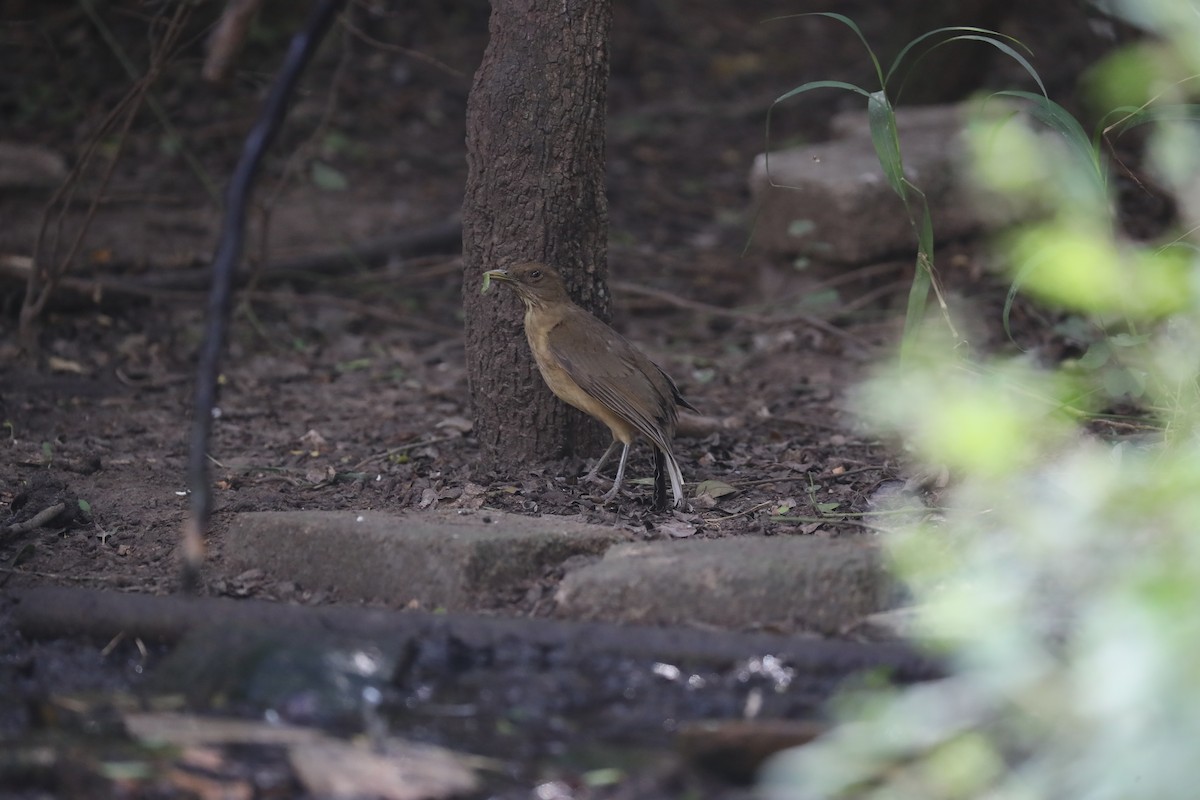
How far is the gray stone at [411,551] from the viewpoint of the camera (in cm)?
406

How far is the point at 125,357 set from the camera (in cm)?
717

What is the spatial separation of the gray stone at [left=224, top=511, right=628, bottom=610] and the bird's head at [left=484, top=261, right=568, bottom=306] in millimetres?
961

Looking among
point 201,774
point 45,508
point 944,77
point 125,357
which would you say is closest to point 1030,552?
point 201,774

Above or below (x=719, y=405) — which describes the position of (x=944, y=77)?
above

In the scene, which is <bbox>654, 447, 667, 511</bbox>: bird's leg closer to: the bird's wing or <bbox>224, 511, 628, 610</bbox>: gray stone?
the bird's wing

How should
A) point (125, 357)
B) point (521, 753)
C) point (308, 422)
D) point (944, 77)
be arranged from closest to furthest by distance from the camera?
1. point (521, 753)
2. point (308, 422)
3. point (125, 357)
4. point (944, 77)

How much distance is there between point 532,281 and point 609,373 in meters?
0.44

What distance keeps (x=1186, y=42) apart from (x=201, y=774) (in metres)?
2.48

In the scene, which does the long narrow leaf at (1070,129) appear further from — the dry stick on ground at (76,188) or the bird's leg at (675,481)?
the dry stick on ground at (76,188)

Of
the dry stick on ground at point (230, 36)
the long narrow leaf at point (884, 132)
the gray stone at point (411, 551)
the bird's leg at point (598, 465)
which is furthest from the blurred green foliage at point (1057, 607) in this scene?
the dry stick on ground at point (230, 36)

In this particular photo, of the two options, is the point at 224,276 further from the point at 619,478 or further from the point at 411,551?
the point at 619,478

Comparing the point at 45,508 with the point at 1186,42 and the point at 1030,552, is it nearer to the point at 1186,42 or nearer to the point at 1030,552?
the point at 1030,552

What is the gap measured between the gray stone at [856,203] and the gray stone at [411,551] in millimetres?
3902

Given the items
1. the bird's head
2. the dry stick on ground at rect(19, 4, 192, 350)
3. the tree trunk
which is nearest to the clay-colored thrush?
the bird's head
